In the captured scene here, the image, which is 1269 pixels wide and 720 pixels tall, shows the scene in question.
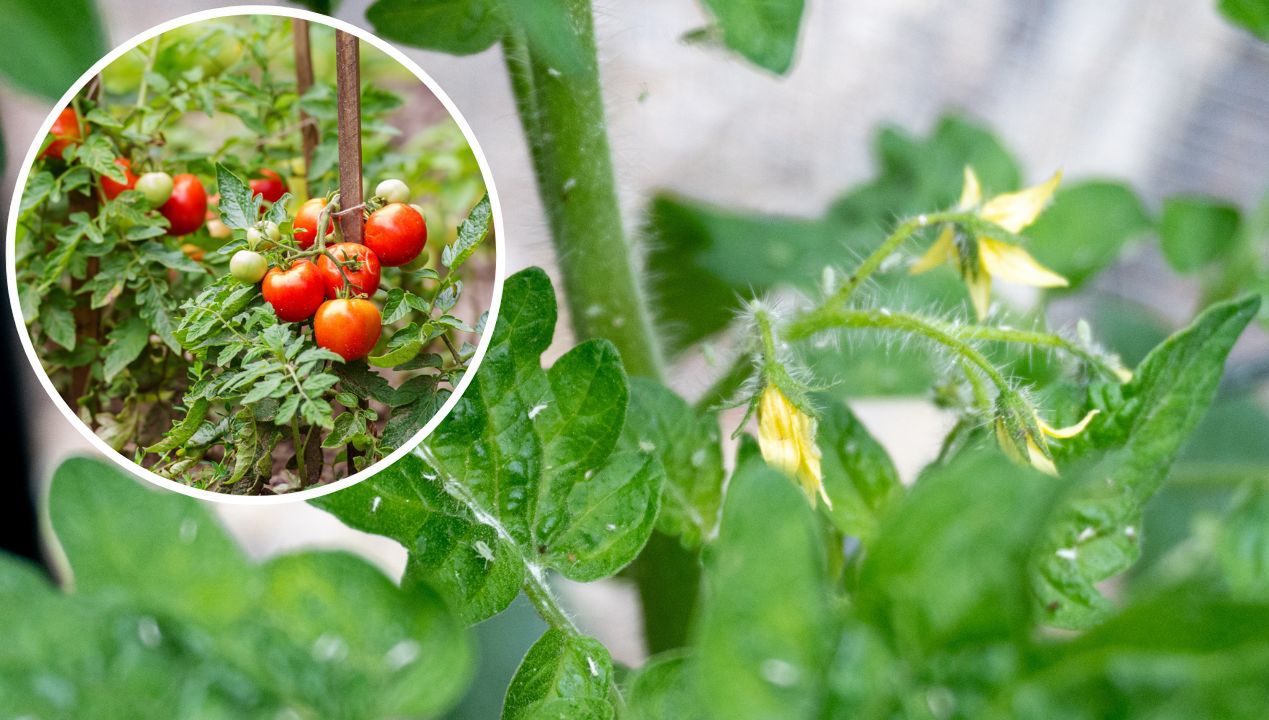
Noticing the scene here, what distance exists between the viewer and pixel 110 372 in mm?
327

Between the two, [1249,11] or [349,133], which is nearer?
[349,133]

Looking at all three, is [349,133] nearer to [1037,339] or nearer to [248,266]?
[248,266]

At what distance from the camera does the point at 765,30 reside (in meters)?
0.35

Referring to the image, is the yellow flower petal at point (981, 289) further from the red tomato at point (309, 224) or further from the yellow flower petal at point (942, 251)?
the red tomato at point (309, 224)

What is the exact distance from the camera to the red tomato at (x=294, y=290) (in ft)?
1.05

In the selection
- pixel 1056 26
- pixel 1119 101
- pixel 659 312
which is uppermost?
pixel 659 312

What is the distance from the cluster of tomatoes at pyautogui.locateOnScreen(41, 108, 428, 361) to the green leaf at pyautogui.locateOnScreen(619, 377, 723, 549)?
0.11m

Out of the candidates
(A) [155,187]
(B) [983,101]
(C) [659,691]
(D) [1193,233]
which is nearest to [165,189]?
(A) [155,187]

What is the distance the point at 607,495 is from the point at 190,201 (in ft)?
0.55

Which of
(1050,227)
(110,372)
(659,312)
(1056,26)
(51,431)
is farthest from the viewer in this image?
(1056,26)

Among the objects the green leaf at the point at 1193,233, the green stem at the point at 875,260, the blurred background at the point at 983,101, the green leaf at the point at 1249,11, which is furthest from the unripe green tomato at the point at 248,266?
the blurred background at the point at 983,101

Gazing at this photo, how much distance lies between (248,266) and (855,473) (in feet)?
0.78

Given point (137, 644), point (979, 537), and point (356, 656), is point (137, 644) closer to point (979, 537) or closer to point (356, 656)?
point (356, 656)

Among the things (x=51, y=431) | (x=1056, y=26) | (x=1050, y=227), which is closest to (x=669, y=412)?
(x=1050, y=227)
